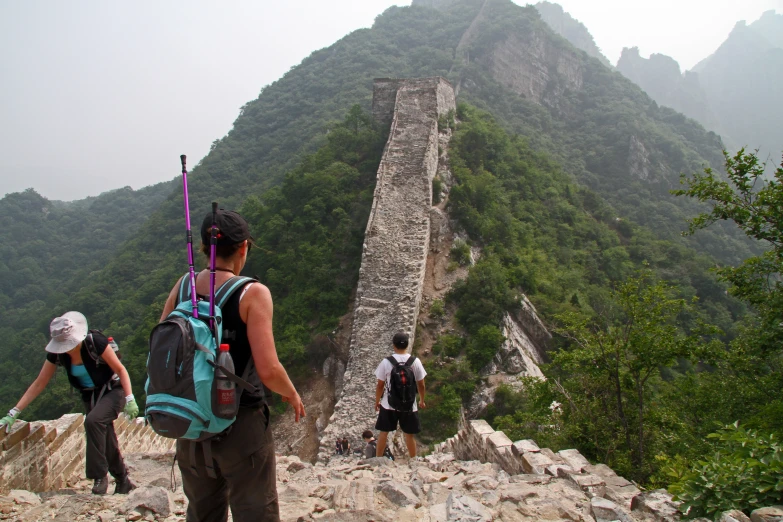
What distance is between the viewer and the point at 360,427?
395 inches

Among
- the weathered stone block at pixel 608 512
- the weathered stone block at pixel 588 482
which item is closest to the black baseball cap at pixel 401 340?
the weathered stone block at pixel 588 482

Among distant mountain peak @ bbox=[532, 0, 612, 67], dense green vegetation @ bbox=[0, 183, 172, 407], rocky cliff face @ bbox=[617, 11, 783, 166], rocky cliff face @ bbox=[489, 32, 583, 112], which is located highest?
distant mountain peak @ bbox=[532, 0, 612, 67]

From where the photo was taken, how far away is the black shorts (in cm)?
530

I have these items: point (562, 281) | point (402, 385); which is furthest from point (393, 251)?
point (402, 385)

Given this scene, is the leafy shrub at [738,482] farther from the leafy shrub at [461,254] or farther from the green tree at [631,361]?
the leafy shrub at [461,254]

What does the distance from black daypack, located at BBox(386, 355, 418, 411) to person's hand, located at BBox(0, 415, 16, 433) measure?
336 centimetres

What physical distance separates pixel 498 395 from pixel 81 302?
84.6 ft

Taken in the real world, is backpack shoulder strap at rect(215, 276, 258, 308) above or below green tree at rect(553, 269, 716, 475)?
above

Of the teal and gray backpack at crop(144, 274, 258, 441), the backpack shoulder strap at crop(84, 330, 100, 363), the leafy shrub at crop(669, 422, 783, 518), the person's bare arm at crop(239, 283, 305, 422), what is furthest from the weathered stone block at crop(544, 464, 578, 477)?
the backpack shoulder strap at crop(84, 330, 100, 363)

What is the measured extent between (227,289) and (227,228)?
12.7 inches

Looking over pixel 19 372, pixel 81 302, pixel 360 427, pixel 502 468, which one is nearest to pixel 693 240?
pixel 360 427

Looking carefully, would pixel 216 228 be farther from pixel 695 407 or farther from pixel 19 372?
pixel 19 372

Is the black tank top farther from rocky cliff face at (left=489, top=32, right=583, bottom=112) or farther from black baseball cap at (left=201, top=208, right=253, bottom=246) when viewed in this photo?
rocky cliff face at (left=489, top=32, right=583, bottom=112)

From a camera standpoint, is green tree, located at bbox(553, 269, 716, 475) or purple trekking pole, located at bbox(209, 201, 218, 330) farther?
green tree, located at bbox(553, 269, 716, 475)
